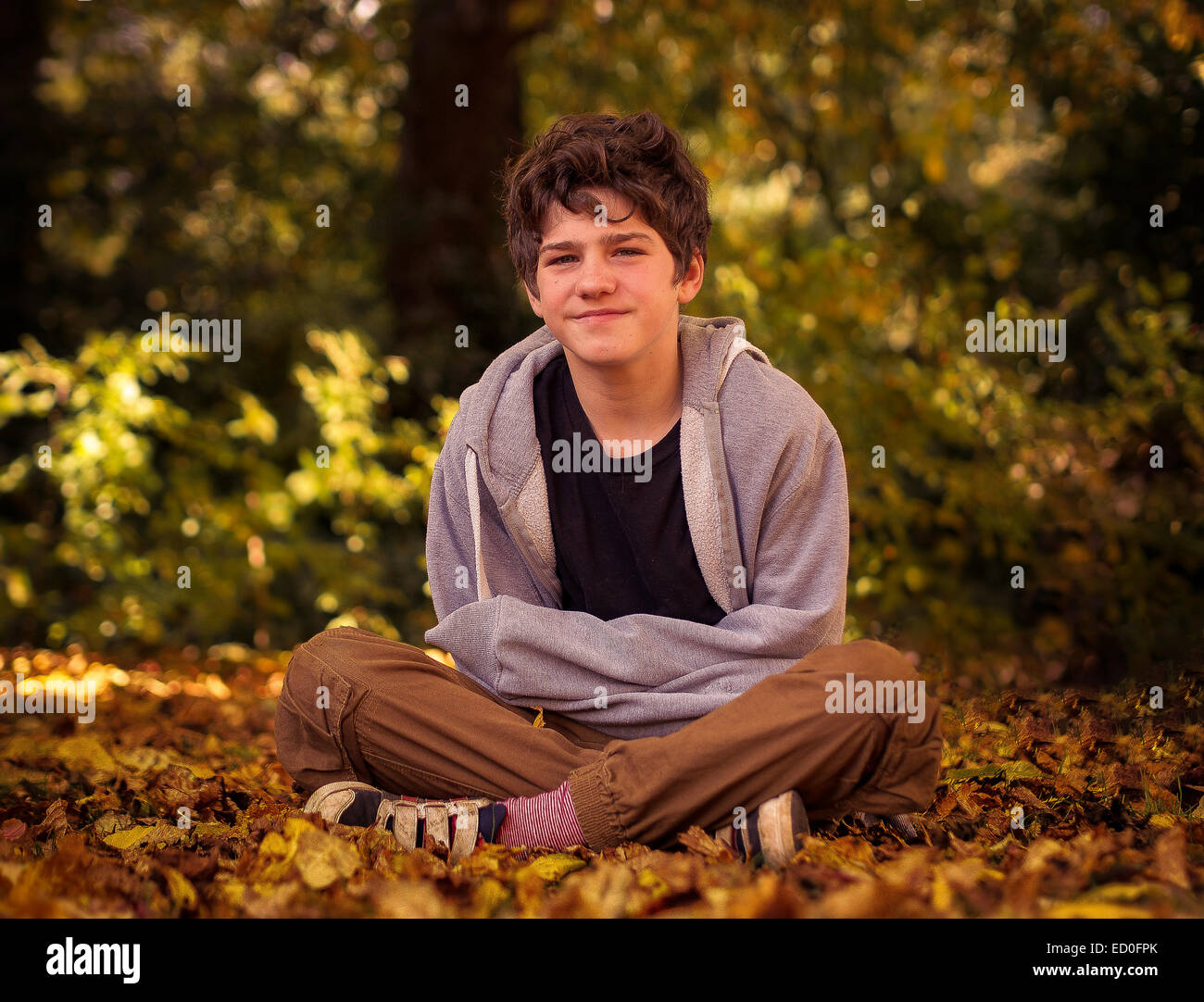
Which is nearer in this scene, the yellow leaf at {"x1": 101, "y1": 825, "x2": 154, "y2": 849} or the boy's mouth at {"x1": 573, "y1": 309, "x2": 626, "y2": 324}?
the yellow leaf at {"x1": 101, "y1": 825, "x2": 154, "y2": 849}

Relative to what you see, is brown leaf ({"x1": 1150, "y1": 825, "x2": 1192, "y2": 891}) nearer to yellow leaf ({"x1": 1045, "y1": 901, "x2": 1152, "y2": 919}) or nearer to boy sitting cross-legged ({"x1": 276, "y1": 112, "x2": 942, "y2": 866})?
yellow leaf ({"x1": 1045, "y1": 901, "x2": 1152, "y2": 919})

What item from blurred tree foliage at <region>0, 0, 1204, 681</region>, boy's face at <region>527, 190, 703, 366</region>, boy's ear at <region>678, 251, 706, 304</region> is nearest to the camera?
boy's face at <region>527, 190, 703, 366</region>

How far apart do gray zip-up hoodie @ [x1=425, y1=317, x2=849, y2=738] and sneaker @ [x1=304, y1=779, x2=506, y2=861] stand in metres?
0.36

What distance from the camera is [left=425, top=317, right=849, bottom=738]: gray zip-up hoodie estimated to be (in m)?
2.49

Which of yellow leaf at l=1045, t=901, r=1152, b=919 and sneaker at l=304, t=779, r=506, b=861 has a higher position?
sneaker at l=304, t=779, r=506, b=861

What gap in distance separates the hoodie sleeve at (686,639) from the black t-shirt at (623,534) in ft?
0.39

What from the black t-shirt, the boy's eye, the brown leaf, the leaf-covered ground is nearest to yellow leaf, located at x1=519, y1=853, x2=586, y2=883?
the leaf-covered ground

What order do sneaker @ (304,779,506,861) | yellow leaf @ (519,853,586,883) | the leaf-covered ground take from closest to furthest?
the leaf-covered ground → yellow leaf @ (519,853,586,883) → sneaker @ (304,779,506,861)

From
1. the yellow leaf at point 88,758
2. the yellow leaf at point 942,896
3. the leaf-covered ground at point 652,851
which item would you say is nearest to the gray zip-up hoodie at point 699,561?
the leaf-covered ground at point 652,851

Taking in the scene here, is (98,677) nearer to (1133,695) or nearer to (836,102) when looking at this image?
(1133,695)

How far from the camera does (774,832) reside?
2113 millimetres

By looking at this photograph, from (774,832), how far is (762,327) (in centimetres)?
288

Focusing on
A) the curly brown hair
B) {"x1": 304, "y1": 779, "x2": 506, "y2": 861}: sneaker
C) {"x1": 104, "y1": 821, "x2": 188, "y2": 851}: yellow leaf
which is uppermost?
the curly brown hair
